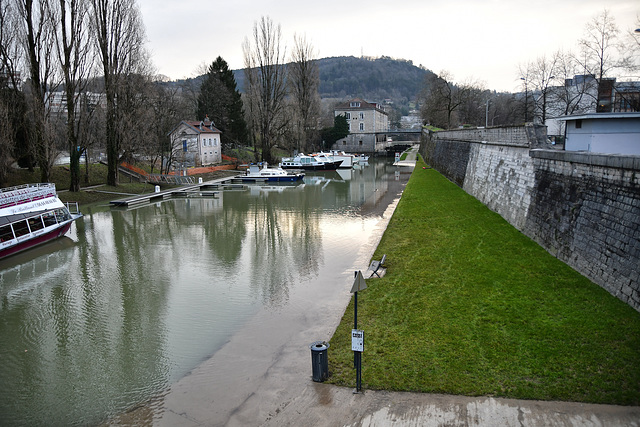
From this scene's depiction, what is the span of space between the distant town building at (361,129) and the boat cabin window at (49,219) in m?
73.8

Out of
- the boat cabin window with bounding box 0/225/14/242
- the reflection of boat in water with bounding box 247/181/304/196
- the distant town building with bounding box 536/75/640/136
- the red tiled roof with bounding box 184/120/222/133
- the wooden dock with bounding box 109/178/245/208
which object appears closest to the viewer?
the boat cabin window with bounding box 0/225/14/242

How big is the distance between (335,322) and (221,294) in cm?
426

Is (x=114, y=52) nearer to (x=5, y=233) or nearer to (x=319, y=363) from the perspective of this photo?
(x=5, y=233)

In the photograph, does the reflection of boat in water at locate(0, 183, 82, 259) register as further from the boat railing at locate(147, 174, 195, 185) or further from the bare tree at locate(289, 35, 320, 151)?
the bare tree at locate(289, 35, 320, 151)

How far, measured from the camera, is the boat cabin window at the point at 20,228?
18.3 metres

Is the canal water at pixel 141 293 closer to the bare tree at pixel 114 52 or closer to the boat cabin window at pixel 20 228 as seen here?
the boat cabin window at pixel 20 228

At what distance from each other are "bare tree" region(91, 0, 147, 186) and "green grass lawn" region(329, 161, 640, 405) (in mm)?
28068

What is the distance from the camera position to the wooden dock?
30.6m

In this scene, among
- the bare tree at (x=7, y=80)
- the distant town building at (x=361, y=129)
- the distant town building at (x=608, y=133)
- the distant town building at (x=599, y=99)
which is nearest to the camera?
the distant town building at (x=608, y=133)

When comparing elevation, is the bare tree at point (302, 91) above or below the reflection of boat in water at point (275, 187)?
above

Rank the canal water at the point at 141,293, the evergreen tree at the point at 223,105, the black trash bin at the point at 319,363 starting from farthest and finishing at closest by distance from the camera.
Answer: the evergreen tree at the point at 223,105 → the canal water at the point at 141,293 → the black trash bin at the point at 319,363

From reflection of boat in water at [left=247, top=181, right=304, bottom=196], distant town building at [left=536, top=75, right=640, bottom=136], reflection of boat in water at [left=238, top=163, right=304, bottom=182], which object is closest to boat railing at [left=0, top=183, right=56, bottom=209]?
reflection of boat in water at [left=247, top=181, right=304, bottom=196]

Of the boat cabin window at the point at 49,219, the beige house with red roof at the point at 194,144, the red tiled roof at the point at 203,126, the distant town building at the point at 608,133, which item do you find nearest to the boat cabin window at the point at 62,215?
the boat cabin window at the point at 49,219

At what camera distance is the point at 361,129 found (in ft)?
316
